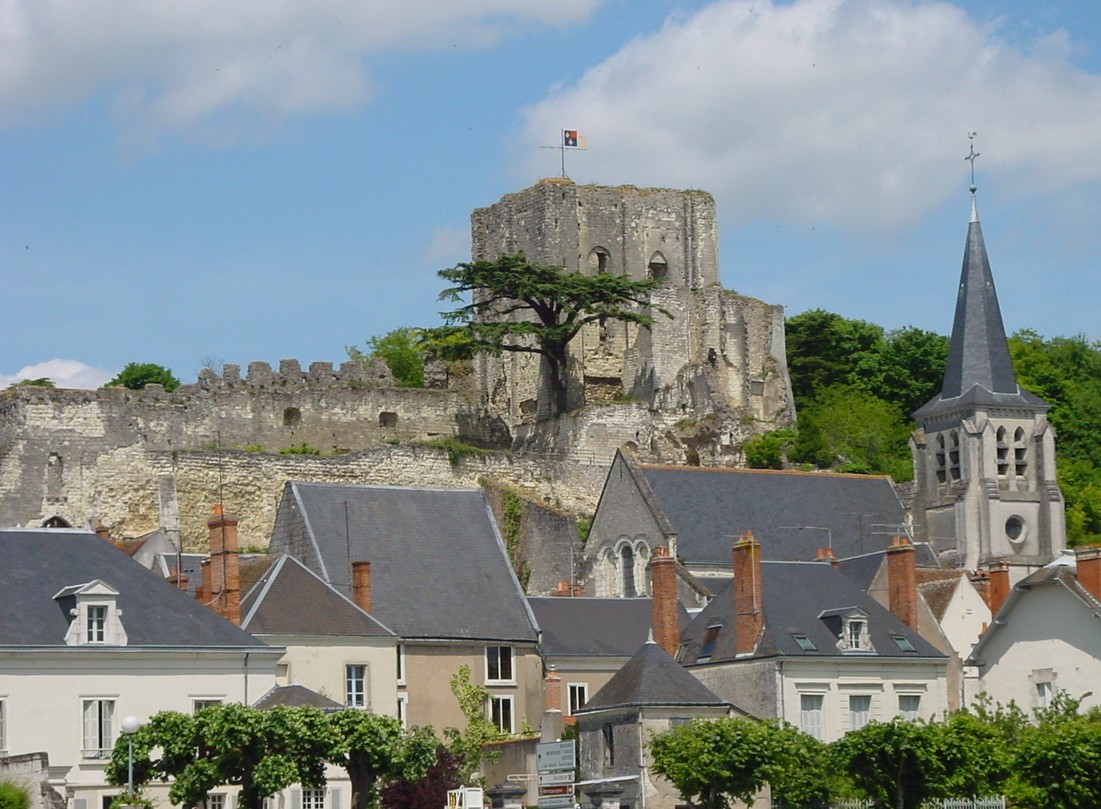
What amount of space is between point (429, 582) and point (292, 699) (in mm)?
6925

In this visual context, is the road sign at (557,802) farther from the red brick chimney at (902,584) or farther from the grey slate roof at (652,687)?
the red brick chimney at (902,584)

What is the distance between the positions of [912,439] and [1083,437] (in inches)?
493

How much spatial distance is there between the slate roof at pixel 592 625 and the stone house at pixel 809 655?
205 centimetres

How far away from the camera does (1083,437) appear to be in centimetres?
6988

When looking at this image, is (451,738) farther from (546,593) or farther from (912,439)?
(912,439)

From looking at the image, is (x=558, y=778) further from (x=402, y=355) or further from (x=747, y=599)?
(x=402, y=355)

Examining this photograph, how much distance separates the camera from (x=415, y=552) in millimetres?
44719

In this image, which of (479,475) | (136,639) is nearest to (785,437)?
(479,475)

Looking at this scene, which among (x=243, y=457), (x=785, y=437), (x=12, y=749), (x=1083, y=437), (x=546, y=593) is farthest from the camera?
(x=1083, y=437)

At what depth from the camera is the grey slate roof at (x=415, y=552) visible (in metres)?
43.3

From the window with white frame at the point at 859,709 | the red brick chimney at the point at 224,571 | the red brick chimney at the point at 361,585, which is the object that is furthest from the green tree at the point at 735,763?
the red brick chimney at the point at 361,585

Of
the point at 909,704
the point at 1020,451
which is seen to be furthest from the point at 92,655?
the point at 1020,451

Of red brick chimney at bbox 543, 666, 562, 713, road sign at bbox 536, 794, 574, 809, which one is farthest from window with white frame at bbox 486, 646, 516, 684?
road sign at bbox 536, 794, 574, 809

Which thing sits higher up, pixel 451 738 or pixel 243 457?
pixel 243 457
